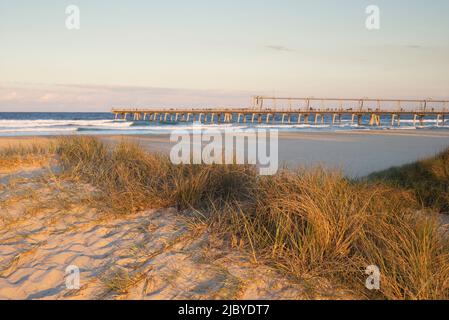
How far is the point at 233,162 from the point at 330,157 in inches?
344

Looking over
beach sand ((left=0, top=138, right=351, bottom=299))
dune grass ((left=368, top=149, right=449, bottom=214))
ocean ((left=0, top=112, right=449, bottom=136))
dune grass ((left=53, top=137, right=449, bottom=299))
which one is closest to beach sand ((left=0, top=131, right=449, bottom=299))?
beach sand ((left=0, top=138, right=351, bottom=299))

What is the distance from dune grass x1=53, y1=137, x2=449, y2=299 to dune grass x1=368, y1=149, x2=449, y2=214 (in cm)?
76

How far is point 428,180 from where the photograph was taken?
309 inches

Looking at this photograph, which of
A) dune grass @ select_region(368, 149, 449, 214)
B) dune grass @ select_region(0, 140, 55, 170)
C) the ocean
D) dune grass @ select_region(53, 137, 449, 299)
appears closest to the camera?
dune grass @ select_region(53, 137, 449, 299)

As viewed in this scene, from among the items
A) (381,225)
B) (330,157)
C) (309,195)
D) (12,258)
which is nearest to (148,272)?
(12,258)

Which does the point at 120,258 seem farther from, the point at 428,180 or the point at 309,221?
the point at 428,180

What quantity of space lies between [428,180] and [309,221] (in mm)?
5011

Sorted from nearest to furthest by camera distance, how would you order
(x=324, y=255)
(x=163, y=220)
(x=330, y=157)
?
1. (x=324, y=255)
2. (x=163, y=220)
3. (x=330, y=157)

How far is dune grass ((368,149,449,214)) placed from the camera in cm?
641

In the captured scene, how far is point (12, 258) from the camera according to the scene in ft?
13.3

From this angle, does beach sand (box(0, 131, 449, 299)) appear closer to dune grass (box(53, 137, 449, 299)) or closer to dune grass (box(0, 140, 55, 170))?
dune grass (box(53, 137, 449, 299))

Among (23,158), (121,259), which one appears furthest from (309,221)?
(23,158)
